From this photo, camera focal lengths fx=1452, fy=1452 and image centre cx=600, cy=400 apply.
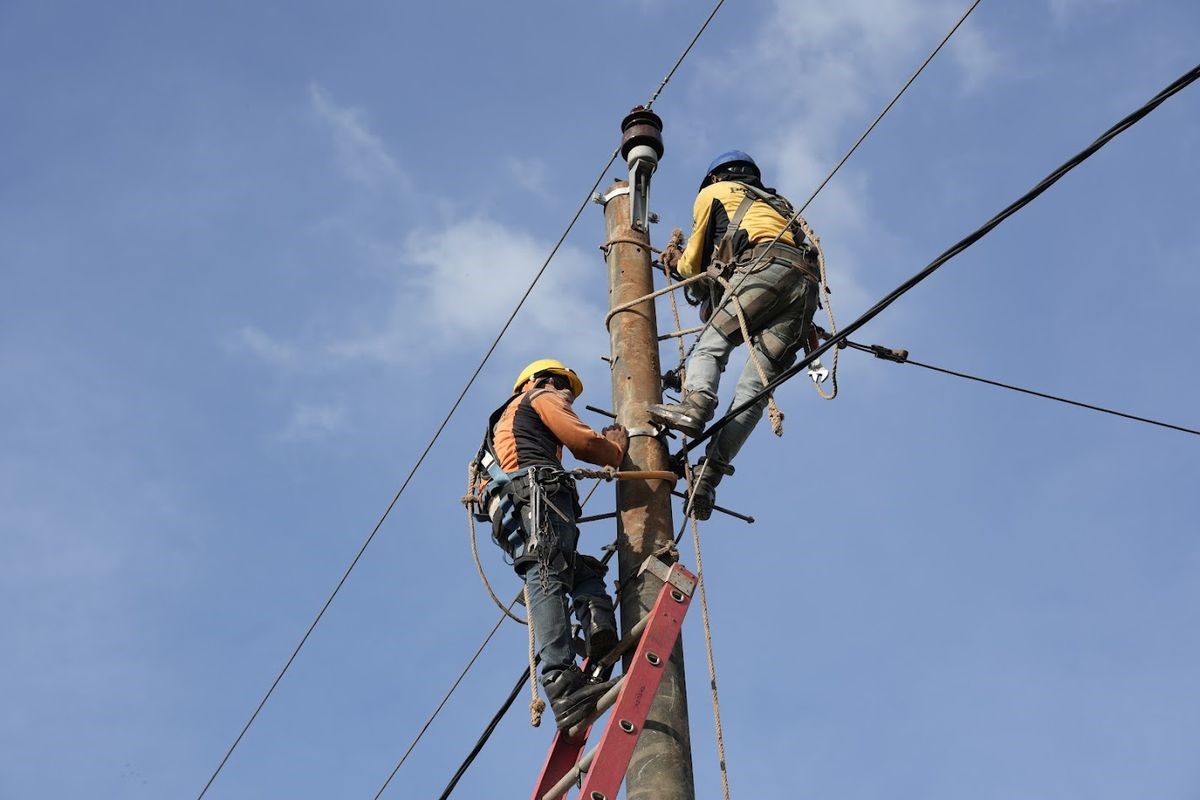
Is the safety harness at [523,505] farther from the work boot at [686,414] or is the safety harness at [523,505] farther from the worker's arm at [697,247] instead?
the worker's arm at [697,247]

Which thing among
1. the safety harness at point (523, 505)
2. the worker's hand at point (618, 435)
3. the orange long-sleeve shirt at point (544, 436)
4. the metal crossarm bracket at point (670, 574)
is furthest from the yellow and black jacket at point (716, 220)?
the metal crossarm bracket at point (670, 574)

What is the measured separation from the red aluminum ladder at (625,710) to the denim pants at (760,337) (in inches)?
38.5

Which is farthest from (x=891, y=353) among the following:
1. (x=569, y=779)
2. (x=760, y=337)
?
(x=569, y=779)

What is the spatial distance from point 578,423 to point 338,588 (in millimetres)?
3212

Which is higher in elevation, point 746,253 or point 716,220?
point 716,220

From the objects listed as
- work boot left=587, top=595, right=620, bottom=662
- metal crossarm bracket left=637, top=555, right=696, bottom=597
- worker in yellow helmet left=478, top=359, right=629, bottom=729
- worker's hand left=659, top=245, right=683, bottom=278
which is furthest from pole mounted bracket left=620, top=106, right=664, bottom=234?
work boot left=587, top=595, right=620, bottom=662

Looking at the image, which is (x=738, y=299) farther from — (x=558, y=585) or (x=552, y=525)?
(x=558, y=585)

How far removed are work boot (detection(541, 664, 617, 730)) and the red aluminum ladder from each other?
0.05 meters

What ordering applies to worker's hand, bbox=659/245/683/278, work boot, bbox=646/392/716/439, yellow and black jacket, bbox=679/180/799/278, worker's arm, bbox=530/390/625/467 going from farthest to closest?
worker's hand, bbox=659/245/683/278 < yellow and black jacket, bbox=679/180/799/278 < work boot, bbox=646/392/716/439 < worker's arm, bbox=530/390/625/467

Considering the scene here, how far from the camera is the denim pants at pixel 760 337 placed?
6.37m

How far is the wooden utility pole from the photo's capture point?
5.15 meters

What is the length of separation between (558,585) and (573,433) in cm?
67

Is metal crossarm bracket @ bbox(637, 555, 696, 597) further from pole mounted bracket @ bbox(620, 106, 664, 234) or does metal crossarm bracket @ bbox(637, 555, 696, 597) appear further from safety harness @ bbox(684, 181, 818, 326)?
pole mounted bracket @ bbox(620, 106, 664, 234)

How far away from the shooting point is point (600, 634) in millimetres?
5648
